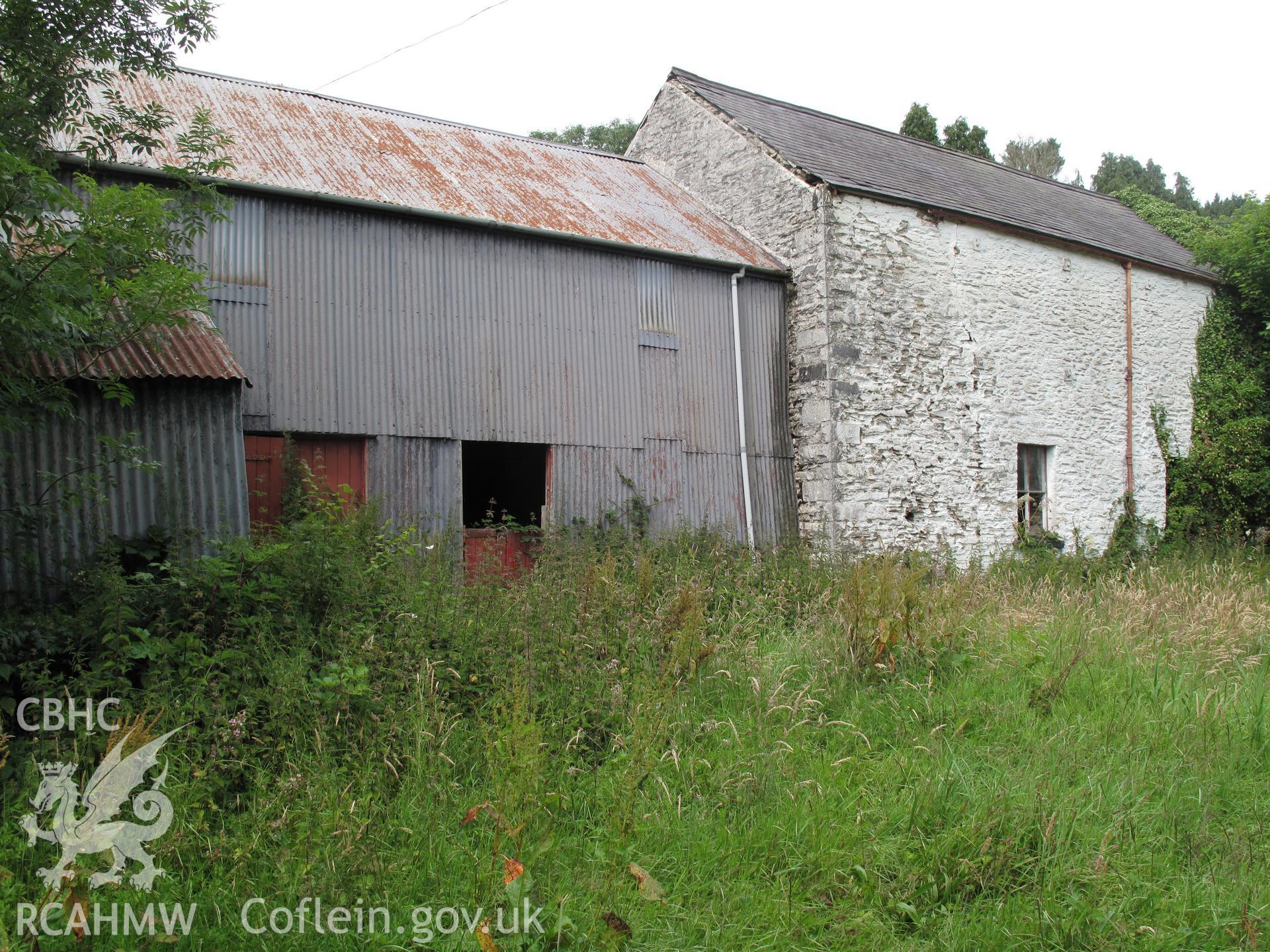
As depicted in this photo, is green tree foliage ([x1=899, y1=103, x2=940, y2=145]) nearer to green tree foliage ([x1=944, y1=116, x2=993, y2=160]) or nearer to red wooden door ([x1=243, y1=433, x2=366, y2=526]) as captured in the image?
green tree foliage ([x1=944, y1=116, x2=993, y2=160])

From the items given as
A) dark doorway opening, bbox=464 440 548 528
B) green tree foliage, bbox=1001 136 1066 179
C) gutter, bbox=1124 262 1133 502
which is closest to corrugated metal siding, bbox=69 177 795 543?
dark doorway opening, bbox=464 440 548 528

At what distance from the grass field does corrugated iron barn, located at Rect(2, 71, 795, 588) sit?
7.39 ft

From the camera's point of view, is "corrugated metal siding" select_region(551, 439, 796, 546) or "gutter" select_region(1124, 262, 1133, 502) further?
"gutter" select_region(1124, 262, 1133, 502)

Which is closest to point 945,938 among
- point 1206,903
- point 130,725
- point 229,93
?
point 1206,903

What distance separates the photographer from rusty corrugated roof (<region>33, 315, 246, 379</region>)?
6.03 m

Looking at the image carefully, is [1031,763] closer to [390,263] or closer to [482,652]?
[482,652]

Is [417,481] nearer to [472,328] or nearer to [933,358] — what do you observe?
[472,328]

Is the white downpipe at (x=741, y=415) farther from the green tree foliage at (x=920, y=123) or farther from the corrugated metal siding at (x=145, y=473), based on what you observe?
the green tree foliage at (x=920, y=123)

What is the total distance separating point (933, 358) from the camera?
1209cm

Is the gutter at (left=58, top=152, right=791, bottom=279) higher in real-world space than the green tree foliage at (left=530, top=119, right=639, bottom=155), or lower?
lower

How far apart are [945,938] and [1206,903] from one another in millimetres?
1253

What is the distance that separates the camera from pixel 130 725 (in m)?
4.28

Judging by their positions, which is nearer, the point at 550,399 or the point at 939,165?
the point at 550,399

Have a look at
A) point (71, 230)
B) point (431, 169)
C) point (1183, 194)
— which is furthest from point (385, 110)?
point (1183, 194)
